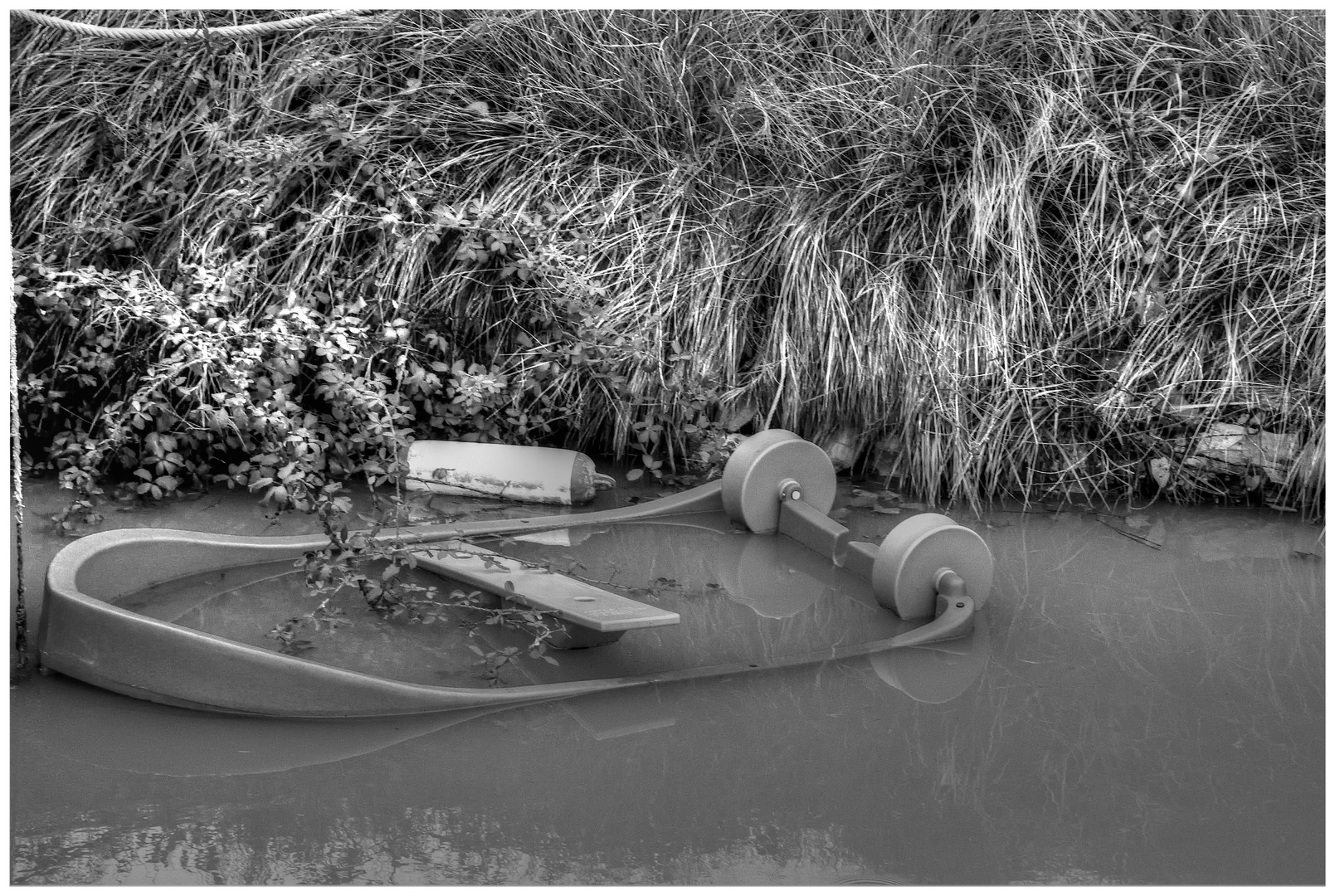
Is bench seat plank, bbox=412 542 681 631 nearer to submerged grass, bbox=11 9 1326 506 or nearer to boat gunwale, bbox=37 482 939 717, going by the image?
boat gunwale, bbox=37 482 939 717

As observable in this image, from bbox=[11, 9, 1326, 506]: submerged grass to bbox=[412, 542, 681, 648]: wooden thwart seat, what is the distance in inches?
38.2

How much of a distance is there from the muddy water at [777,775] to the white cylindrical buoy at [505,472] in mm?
890

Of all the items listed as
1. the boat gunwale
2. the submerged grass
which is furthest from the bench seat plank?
the submerged grass

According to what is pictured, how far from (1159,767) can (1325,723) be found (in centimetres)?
39

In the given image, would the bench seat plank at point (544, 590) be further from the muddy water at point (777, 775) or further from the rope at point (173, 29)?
the rope at point (173, 29)

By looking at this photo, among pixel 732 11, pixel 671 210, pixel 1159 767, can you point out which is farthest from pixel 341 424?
pixel 1159 767

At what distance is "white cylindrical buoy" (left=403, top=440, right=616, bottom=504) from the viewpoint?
11.6 feet

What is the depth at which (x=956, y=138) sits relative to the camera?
398cm

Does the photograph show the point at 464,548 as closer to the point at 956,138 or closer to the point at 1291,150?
the point at 956,138

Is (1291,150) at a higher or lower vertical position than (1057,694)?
higher

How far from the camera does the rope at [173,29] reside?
402cm

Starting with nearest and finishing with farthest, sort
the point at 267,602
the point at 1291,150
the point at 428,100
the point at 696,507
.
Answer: the point at 267,602 < the point at 696,507 < the point at 1291,150 < the point at 428,100

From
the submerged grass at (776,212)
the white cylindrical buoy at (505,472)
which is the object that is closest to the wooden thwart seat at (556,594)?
the white cylindrical buoy at (505,472)

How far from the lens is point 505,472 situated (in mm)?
3555
